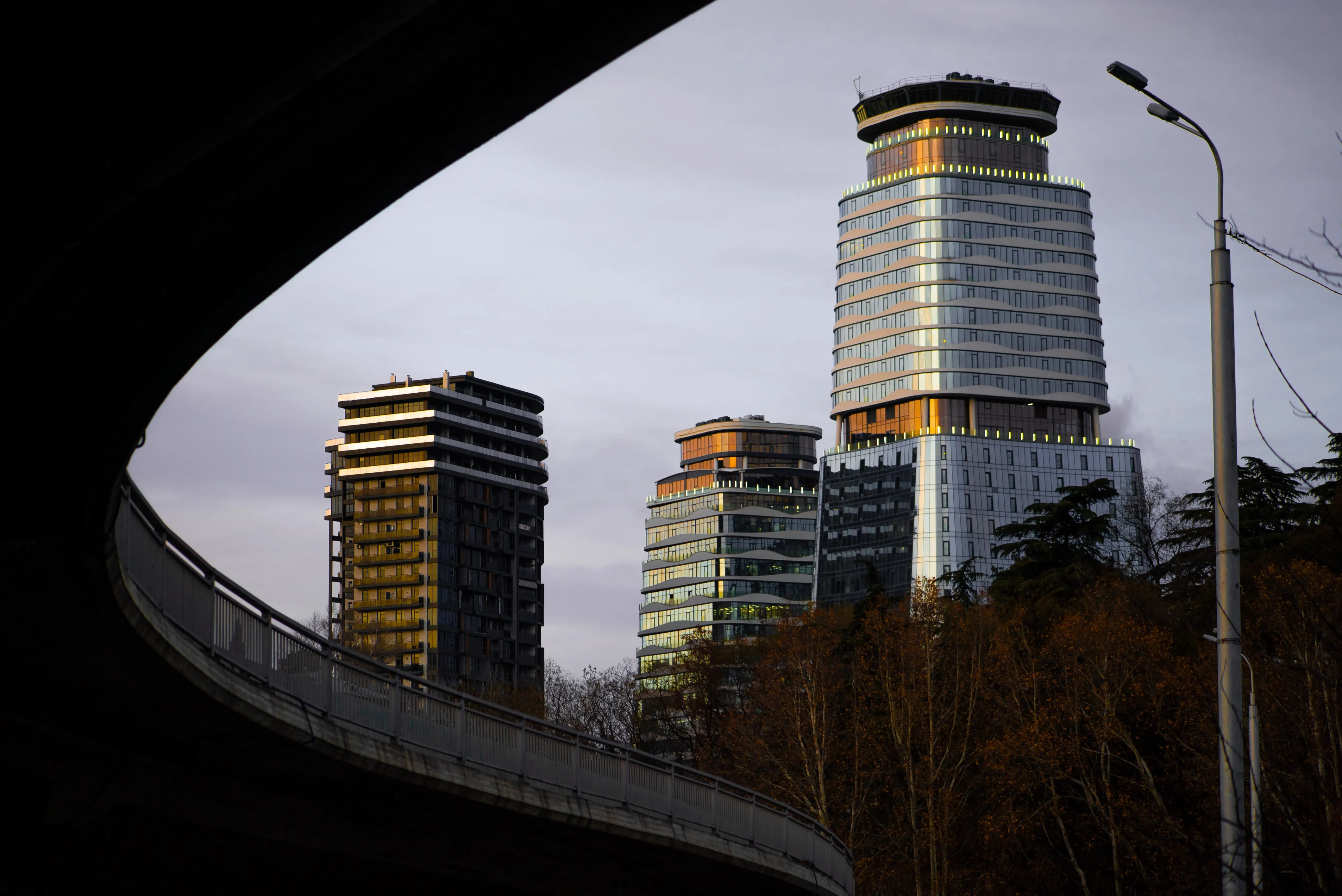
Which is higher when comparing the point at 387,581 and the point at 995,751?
the point at 387,581

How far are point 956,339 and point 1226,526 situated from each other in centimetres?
15928

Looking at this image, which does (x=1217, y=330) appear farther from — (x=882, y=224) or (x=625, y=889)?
(x=882, y=224)

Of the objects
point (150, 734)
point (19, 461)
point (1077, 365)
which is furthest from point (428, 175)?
point (1077, 365)

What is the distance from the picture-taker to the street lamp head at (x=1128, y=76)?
16297 millimetres

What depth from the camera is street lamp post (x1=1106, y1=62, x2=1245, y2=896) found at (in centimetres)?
1262

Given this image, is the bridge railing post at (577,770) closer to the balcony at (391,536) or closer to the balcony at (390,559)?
the balcony at (390,559)

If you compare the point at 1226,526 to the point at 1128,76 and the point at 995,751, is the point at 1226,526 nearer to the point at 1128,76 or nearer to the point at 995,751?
the point at 1128,76

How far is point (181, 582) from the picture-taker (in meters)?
18.6

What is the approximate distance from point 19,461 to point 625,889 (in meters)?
22.2

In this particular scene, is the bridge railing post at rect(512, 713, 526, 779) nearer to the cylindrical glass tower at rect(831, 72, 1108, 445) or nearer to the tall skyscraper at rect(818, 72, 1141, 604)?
the tall skyscraper at rect(818, 72, 1141, 604)

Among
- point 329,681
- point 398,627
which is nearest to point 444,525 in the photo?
point 398,627

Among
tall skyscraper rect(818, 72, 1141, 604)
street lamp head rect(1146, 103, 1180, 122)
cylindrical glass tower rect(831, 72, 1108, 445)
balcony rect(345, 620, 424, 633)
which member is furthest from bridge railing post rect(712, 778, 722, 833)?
cylindrical glass tower rect(831, 72, 1108, 445)

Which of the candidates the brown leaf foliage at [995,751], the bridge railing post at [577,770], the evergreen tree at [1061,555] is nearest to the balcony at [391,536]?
the evergreen tree at [1061,555]

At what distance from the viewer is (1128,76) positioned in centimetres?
1639
